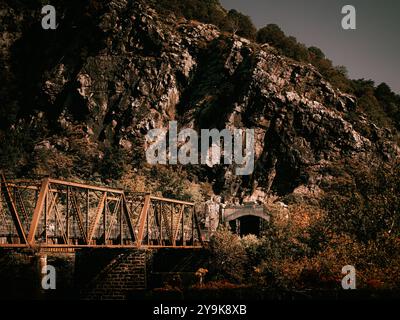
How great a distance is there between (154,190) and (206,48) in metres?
40.8

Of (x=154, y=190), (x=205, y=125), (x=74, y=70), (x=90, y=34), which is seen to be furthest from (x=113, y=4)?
(x=154, y=190)

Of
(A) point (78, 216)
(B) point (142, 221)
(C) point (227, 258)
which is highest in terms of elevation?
(B) point (142, 221)

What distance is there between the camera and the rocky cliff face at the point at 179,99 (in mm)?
110250

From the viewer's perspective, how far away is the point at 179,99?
393ft

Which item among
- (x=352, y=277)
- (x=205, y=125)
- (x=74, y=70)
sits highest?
(x=74, y=70)

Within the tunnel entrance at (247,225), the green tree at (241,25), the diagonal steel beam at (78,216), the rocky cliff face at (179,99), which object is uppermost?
the green tree at (241,25)

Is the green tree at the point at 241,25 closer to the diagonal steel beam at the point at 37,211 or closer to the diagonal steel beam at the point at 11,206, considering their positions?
the diagonal steel beam at the point at 37,211

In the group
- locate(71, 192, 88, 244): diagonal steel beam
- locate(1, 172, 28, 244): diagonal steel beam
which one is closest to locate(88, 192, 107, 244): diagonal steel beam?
locate(71, 192, 88, 244): diagonal steel beam

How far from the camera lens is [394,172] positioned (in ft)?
183

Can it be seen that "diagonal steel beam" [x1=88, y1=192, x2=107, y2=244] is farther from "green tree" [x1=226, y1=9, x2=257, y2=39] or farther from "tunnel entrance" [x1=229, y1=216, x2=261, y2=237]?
"green tree" [x1=226, y1=9, x2=257, y2=39]

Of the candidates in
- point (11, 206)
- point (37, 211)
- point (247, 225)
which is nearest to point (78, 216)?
point (37, 211)

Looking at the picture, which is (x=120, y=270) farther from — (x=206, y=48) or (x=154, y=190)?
(x=206, y=48)

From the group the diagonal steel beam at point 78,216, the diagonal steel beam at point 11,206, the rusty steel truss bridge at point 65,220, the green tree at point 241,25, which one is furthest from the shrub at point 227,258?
the green tree at point 241,25

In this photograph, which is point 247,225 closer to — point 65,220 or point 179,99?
point 179,99
